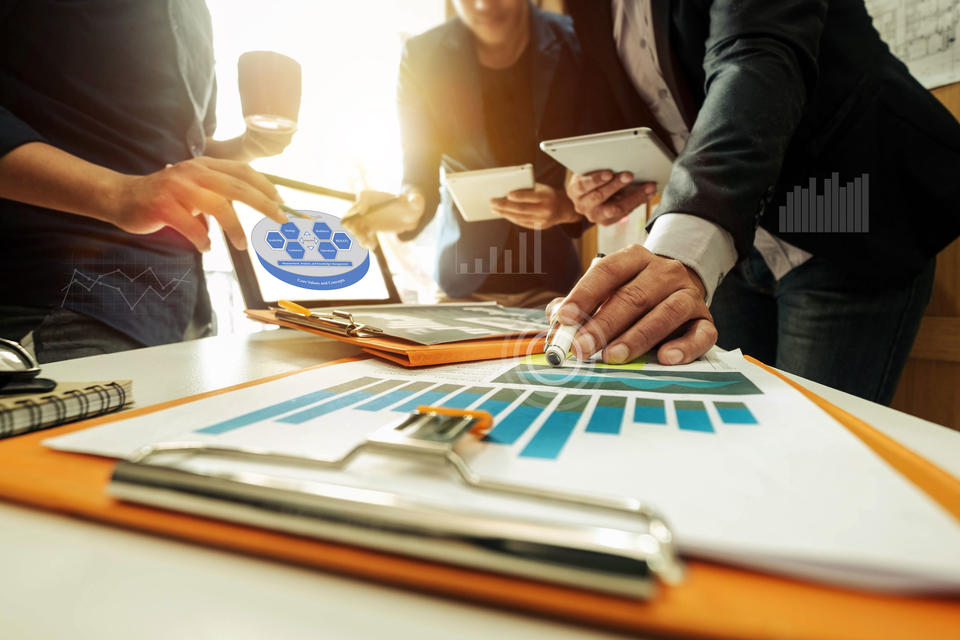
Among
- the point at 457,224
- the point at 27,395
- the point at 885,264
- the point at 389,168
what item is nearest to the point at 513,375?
the point at 27,395

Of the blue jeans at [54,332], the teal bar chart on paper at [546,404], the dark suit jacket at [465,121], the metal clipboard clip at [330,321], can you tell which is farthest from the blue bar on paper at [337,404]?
the dark suit jacket at [465,121]

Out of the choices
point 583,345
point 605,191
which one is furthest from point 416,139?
point 583,345

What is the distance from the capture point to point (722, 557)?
0.11 metres

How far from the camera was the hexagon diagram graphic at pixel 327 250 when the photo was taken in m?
0.78

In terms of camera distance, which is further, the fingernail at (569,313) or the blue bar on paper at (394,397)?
the fingernail at (569,313)

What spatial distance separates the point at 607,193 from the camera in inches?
29.4

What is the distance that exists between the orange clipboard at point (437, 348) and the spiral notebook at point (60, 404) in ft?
0.57

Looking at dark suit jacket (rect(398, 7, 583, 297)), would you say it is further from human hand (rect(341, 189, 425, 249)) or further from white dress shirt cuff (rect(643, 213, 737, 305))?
white dress shirt cuff (rect(643, 213, 737, 305))

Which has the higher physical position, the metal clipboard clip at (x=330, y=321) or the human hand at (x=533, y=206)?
the human hand at (x=533, y=206)

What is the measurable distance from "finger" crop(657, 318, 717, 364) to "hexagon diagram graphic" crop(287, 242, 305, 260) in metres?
0.58

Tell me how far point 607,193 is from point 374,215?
439 millimetres

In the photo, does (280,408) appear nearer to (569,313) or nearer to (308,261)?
(569,313)

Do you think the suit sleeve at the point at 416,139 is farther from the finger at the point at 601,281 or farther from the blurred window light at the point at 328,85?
the finger at the point at 601,281
